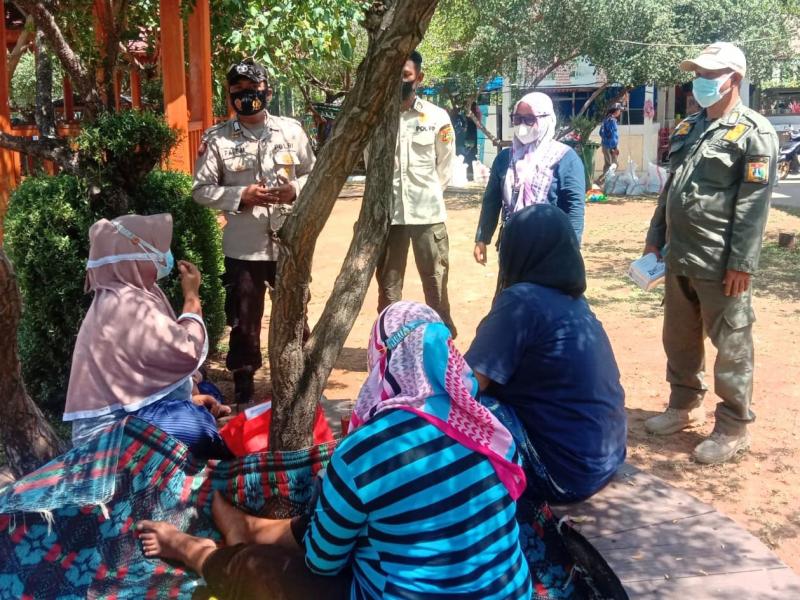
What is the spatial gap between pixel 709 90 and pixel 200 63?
4.42 meters

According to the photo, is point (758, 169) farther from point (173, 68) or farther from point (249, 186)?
point (173, 68)

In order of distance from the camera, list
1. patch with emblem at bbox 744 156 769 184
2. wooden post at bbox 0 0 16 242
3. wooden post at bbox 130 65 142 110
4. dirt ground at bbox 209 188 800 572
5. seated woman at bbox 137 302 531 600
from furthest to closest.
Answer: wooden post at bbox 130 65 142 110 → wooden post at bbox 0 0 16 242 → dirt ground at bbox 209 188 800 572 → patch with emblem at bbox 744 156 769 184 → seated woman at bbox 137 302 531 600

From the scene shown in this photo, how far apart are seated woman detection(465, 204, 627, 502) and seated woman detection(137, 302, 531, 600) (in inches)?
22.5

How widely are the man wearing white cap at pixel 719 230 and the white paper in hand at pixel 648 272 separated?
7 cm

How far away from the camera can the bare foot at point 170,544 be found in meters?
2.36

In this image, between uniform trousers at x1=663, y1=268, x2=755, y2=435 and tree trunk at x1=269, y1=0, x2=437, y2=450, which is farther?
uniform trousers at x1=663, y1=268, x2=755, y2=435

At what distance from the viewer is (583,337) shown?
8.70ft

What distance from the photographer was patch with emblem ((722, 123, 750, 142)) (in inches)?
151

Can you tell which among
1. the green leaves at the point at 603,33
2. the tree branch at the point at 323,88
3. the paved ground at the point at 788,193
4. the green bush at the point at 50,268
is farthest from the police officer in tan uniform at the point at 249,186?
the tree branch at the point at 323,88

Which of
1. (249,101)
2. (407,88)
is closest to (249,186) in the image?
(249,101)

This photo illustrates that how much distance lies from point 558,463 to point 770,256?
26.1 feet

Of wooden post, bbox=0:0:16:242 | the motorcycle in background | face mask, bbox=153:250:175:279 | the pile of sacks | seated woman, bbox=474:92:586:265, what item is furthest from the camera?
the motorcycle in background

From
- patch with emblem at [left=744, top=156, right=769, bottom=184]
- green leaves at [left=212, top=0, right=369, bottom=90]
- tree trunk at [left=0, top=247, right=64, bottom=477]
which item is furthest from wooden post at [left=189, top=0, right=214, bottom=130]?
patch with emblem at [left=744, top=156, right=769, bottom=184]

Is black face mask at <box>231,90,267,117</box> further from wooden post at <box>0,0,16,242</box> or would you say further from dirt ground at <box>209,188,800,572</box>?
wooden post at <box>0,0,16,242</box>
